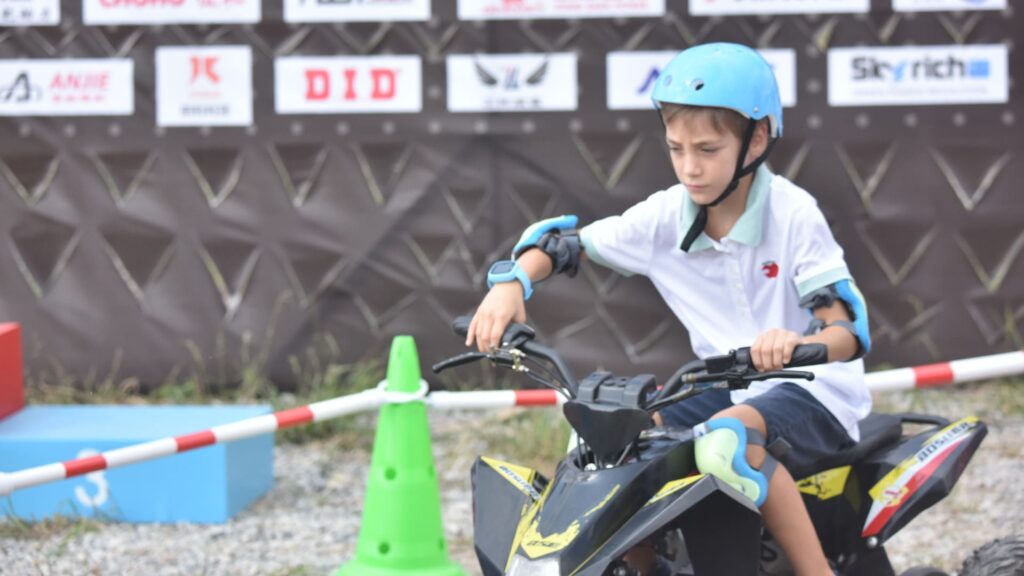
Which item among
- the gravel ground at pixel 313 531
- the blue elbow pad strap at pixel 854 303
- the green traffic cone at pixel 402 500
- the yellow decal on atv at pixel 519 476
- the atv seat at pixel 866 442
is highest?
the blue elbow pad strap at pixel 854 303

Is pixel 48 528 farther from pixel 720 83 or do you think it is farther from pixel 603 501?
pixel 720 83

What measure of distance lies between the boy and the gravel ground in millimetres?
1625

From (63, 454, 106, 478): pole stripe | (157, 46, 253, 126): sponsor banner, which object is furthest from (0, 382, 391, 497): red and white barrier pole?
(157, 46, 253, 126): sponsor banner

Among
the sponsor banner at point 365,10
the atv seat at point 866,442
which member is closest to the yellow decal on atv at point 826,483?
the atv seat at point 866,442

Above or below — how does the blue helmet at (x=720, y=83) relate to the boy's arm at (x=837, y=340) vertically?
above

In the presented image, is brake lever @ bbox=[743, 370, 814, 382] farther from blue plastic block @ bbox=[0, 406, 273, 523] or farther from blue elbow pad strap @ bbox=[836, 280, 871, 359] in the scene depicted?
blue plastic block @ bbox=[0, 406, 273, 523]

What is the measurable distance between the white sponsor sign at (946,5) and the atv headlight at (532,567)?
4544 mm

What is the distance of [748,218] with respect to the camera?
3330 mm

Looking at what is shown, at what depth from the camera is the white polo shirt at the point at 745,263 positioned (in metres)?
3.33

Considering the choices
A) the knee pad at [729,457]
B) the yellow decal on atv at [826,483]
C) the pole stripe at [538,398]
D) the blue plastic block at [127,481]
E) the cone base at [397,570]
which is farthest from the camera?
the blue plastic block at [127,481]

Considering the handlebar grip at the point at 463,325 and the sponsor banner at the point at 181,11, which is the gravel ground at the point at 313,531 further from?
the sponsor banner at the point at 181,11

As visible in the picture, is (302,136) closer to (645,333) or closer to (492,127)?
(492,127)

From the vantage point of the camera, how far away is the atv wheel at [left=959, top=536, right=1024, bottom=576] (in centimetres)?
343

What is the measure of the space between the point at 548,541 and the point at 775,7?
4365 millimetres
